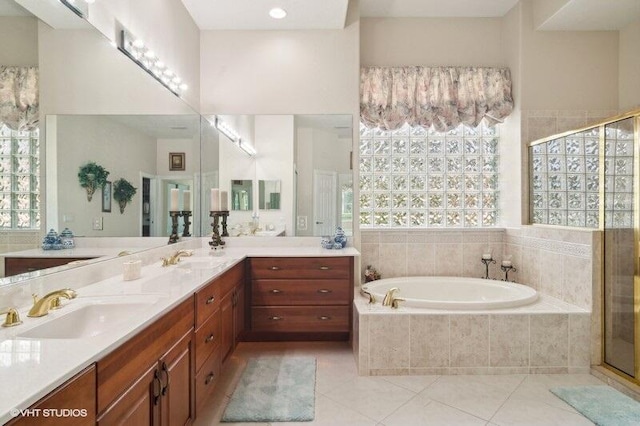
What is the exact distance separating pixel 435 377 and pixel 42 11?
2888 mm

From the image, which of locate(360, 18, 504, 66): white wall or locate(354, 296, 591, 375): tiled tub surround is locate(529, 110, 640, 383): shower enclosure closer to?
locate(354, 296, 591, 375): tiled tub surround

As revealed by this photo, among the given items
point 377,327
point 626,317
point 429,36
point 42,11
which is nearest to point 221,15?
point 42,11

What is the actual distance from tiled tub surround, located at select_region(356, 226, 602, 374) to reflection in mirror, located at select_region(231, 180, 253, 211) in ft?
3.74

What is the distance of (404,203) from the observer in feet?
10.8

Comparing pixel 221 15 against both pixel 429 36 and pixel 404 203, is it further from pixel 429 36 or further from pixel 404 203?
pixel 404 203

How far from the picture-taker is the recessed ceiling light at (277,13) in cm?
266

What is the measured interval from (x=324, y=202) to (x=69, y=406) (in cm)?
241

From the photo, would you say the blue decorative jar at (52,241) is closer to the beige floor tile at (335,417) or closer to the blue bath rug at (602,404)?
the beige floor tile at (335,417)

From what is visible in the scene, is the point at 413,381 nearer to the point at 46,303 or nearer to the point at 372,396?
the point at 372,396

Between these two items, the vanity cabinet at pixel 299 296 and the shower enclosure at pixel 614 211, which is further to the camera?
the vanity cabinet at pixel 299 296

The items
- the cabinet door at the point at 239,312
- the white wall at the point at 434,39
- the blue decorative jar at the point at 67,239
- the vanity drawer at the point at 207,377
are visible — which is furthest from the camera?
the white wall at the point at 434,39

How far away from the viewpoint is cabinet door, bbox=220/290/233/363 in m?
2.02

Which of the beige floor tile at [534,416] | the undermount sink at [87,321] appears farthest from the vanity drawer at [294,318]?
the undermount sink at [87,321]

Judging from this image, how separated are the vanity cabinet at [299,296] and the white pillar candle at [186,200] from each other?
68 centimetres
